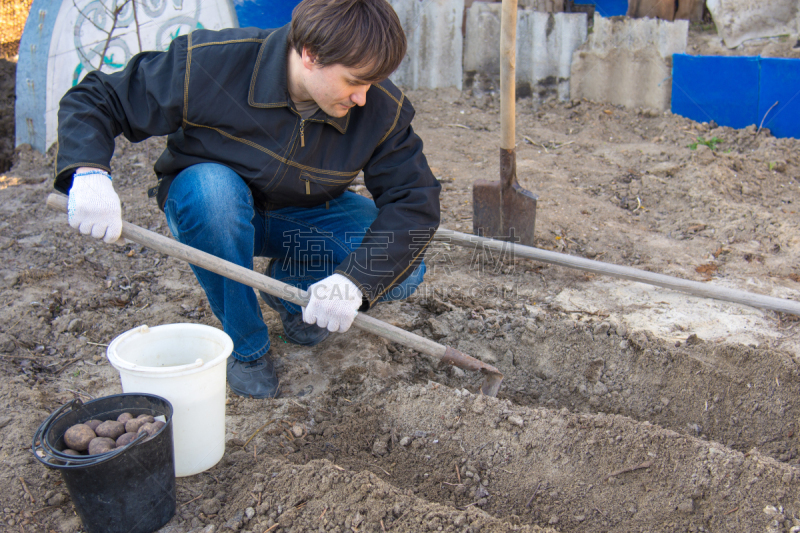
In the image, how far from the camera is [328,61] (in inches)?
→ 71.3

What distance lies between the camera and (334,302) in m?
1.93

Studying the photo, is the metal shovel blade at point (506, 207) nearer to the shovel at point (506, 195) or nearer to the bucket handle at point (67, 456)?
the shovel at point (506, 195)

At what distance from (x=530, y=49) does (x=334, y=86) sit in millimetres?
3911

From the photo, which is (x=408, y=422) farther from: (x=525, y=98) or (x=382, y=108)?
(x=525, y=98)

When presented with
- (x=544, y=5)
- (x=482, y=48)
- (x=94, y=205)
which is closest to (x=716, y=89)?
(x=544, y=5)

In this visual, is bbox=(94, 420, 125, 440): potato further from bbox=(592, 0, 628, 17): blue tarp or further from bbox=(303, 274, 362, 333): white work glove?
bbox=(592, 0, 628, 17): blue tarp

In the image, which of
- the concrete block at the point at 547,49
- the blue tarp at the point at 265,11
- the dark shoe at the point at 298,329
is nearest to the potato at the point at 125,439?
the dark shoe at the point at 298,329

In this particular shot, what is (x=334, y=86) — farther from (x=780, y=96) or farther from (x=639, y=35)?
(x=639, y=35)

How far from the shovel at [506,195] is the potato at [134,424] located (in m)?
2.19

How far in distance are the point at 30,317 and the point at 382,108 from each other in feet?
5.95

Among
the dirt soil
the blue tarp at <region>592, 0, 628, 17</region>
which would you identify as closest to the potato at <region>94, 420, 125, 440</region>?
the dirt soil

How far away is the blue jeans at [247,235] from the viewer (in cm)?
206

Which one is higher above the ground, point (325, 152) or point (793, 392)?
point (325, 152)

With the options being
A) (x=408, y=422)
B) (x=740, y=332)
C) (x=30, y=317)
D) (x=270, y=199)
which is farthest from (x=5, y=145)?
(x=740, y=332)
